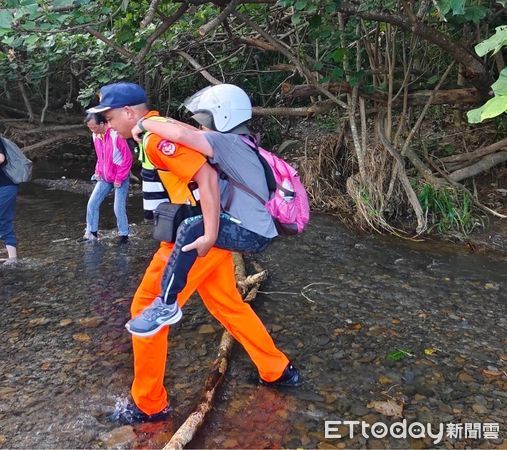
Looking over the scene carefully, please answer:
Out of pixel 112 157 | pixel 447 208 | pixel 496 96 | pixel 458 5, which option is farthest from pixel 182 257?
pixel 447 208

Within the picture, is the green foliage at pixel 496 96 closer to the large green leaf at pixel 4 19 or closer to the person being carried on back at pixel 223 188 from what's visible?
the person being carried on back at pixel 223 188

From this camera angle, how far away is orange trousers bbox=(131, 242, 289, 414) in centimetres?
268

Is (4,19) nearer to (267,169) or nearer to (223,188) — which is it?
(223,188)

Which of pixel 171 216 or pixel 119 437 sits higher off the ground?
pixel 171 216

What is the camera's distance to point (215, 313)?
9.82 feet

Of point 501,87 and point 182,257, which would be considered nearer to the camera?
point 501,87

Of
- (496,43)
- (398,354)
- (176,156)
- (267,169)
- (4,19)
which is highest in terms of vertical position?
(4,19)

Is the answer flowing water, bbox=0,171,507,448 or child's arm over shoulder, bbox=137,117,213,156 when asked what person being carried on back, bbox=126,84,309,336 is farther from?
flowing water, bbox=0,171,507,448

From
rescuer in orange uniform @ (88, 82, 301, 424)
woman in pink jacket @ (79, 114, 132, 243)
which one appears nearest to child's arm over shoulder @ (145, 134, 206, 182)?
rescuer in orange uniform @ (88, 82, 301, 424)

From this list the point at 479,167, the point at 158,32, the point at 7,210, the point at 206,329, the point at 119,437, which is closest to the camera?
the point at 119,437

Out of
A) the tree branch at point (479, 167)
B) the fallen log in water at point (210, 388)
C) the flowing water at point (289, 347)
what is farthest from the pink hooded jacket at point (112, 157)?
the tree branch at point (479, 167)

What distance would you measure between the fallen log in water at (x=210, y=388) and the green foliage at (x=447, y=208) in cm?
312

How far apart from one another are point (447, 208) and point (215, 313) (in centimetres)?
462

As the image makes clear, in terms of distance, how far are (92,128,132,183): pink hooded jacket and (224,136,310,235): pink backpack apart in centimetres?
347
